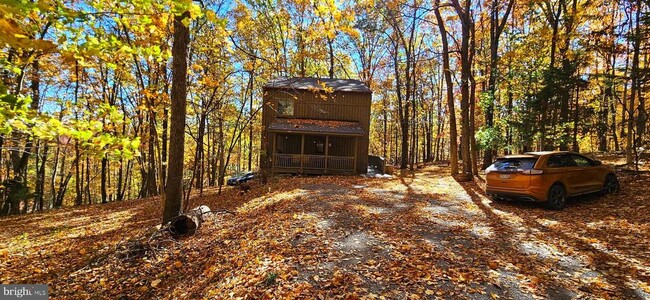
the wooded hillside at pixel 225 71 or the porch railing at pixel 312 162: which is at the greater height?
the wooded hillside at pixel 225 71

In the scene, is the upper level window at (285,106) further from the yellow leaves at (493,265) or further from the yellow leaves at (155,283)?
the yellow leaves at (493,265)

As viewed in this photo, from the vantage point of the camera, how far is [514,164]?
27.3 feet

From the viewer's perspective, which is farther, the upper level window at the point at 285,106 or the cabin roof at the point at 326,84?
the upper level window at the point at 285,106

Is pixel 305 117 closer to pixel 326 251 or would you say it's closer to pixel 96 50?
pixel 326 251

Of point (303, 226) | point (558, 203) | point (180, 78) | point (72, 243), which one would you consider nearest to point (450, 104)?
point (558, 203)

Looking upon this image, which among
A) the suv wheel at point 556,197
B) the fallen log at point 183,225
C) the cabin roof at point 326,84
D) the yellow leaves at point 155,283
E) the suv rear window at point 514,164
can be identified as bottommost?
the yellow leaves at point 155,283

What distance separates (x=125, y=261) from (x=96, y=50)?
500 centimetres

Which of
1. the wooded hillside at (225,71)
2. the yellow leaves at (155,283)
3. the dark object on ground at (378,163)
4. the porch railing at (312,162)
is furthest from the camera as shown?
the dark object on ground at (378,163)

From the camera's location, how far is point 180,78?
292 inches

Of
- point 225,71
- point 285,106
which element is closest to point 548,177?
point 225,71

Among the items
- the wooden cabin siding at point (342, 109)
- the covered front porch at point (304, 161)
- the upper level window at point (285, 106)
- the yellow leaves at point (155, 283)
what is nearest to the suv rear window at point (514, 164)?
the yellow leaves at point (155, 283)

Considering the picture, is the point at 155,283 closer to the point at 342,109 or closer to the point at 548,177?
the point at 548,177

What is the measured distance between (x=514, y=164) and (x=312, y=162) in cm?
1168

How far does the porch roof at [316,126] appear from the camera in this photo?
58.0 ft
